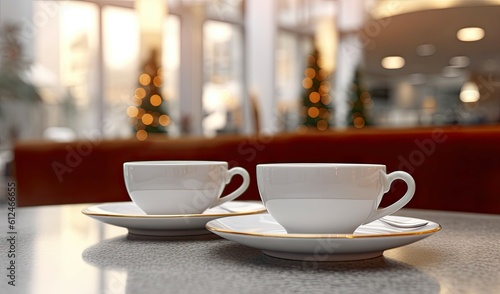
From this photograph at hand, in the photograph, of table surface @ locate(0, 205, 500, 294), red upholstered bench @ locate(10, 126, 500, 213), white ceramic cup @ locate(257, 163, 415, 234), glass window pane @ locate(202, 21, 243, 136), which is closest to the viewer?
table surface @ locate(0, 205, 500, 294)

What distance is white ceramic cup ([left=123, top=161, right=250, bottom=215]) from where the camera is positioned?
800 millimetres

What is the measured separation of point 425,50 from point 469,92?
846mm

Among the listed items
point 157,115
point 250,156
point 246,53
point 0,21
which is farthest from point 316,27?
point 250,156

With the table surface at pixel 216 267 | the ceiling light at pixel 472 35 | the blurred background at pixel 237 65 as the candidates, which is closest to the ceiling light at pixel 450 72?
the blurred background at pixel 237 65

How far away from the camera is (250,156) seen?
2.21 m

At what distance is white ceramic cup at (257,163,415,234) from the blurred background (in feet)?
20.8

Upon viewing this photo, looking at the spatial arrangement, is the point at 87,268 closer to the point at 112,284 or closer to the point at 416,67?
the point at 112,284

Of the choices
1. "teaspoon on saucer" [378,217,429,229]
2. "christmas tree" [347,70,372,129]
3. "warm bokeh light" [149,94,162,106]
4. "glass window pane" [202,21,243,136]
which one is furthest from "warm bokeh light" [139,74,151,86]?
"teaspoon on saucer" [378,217,429,229]

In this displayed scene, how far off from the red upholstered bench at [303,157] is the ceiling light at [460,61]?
20.1ft

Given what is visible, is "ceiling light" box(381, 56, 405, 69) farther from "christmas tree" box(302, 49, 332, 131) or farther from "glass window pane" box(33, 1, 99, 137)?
"glass window pane" box(33, 1, 99, 137)

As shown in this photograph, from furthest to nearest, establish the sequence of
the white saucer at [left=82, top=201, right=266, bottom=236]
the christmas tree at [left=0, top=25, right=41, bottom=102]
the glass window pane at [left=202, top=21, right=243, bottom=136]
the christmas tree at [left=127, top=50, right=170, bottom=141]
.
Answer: the glass window pane at [left=202, top=21, right=243, bottom=136], the christmas tree at [left=0, top=25, right=41, bottom=102], the christmas tree at [left=127, top=50, right=170, bottom=141], the white saucer at [left=82, top=201, right=266, bottom=236]

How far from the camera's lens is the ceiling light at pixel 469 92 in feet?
25.7

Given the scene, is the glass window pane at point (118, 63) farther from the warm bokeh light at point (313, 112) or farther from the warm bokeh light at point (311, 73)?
the warm bokeh light at point (313, 112)

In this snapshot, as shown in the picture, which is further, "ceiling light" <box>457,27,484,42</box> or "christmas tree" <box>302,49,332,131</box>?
"christmas tree" <box>302,49,332,131</box>
